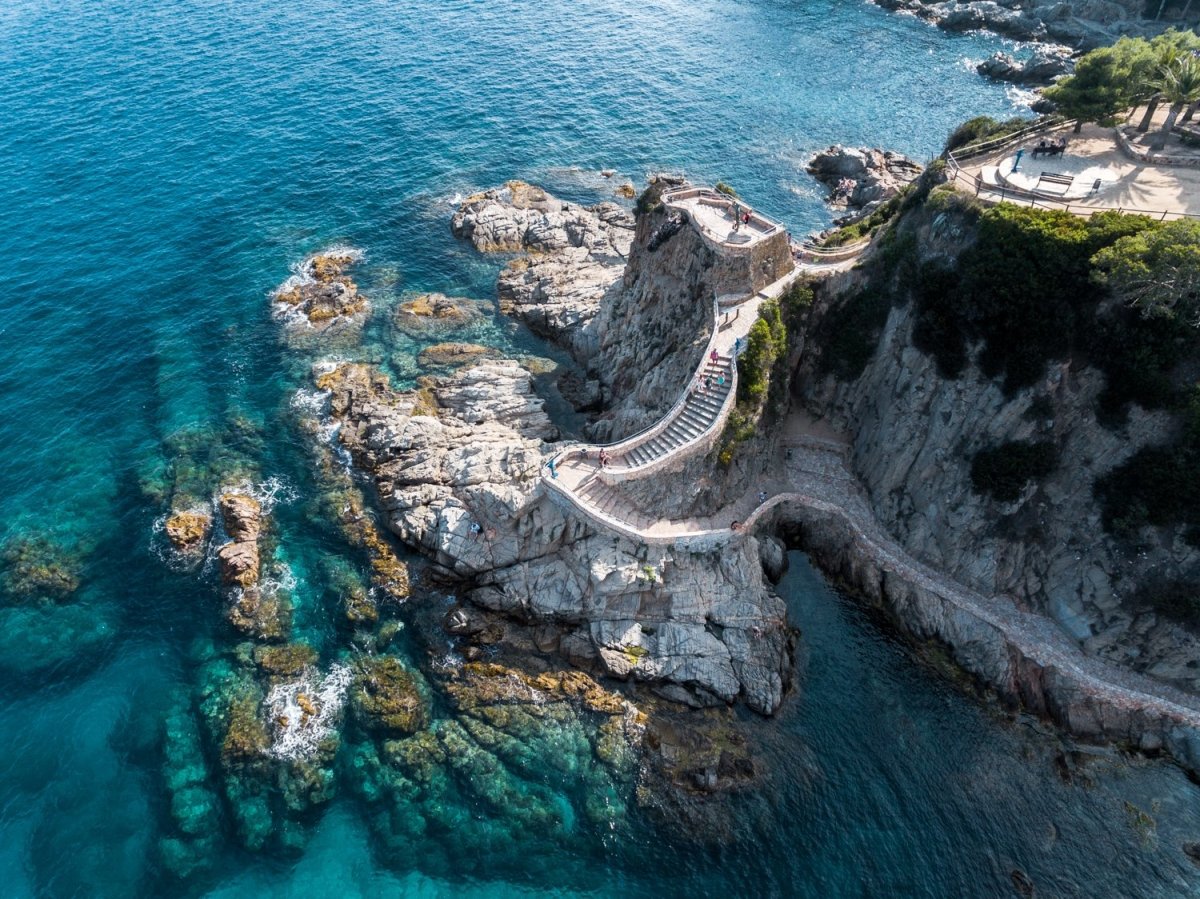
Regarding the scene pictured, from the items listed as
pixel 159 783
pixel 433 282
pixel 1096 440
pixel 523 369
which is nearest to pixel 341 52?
pixel 433 282

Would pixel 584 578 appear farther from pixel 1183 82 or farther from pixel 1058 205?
pixel 1183 82

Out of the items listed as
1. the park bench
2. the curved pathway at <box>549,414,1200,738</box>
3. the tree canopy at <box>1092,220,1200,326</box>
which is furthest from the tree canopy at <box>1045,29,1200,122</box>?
the curved pathway at <box>549,414,1200,738</box>

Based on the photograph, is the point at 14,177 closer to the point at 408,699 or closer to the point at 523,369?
the point at 523,369

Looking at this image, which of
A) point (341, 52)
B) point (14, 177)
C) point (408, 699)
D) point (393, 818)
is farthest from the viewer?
point (341, 52)

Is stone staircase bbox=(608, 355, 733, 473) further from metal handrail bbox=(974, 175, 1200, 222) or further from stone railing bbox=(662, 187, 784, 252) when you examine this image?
metal handrail bbox=(974, 175, 1200, 222)

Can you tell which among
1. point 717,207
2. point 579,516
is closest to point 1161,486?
point 579,516
